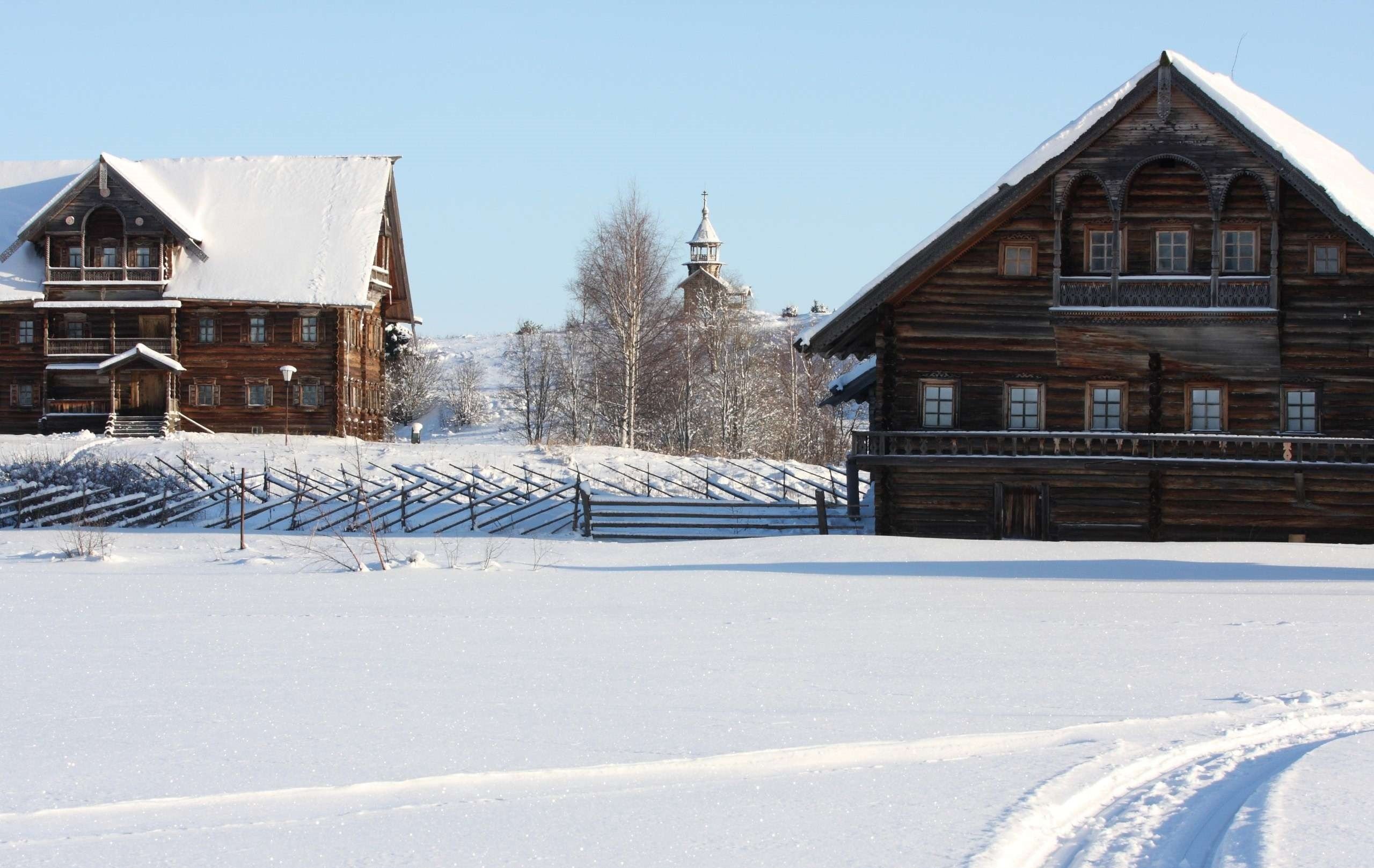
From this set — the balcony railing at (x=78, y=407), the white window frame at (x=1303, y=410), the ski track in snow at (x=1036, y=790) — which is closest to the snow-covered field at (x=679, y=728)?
the ski track in snow at (x=1036, y=790)

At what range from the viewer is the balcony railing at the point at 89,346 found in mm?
47312

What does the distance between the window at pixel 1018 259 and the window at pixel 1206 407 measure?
3.51m

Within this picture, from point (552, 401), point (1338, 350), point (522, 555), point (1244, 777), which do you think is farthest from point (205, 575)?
point (552, 401)

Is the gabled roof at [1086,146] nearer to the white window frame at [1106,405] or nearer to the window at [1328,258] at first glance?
the window at [1328,258]

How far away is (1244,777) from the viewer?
339 inches

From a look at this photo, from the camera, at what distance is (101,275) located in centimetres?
4759

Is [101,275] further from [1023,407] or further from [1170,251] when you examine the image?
[1170,251]

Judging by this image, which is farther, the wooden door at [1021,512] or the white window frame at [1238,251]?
the wooden door at [1021,512]

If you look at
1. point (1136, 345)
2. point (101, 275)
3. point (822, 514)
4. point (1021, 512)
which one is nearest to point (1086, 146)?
point (1136, 345)

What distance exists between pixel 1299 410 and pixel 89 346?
35797 mm

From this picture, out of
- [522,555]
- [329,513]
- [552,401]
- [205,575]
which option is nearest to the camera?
[205,575]

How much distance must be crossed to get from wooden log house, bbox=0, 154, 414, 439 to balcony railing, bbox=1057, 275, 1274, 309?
26017 mm

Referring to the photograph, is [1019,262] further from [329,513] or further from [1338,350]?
[329,513]

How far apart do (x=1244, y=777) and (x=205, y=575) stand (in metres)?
14.9
